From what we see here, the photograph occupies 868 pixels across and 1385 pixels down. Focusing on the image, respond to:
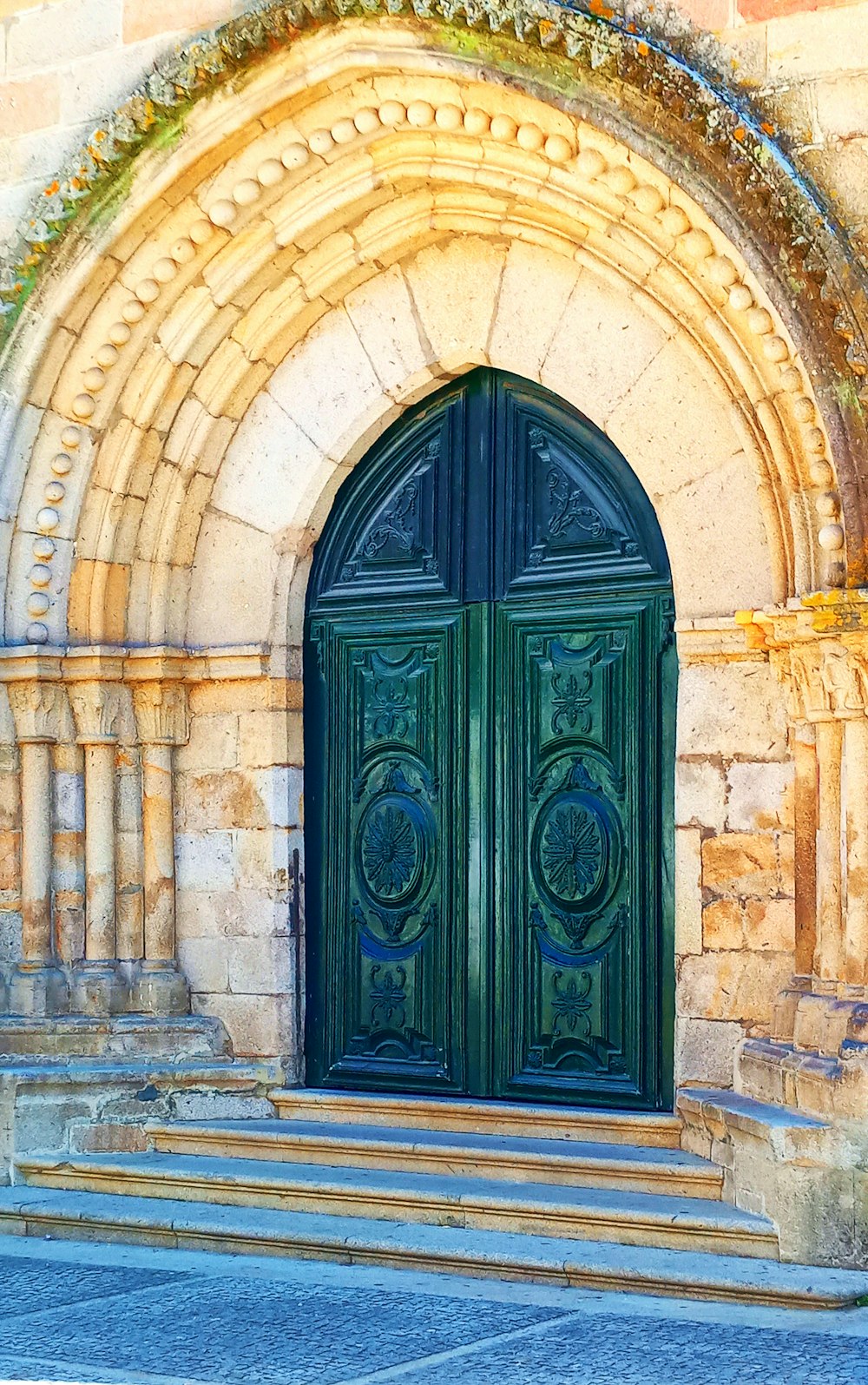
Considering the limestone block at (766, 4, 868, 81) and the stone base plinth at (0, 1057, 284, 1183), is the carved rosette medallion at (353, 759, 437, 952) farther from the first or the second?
the limestone block at (766, 4, 868, 81)

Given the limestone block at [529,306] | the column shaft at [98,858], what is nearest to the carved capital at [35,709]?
the column shaft at [98,858]

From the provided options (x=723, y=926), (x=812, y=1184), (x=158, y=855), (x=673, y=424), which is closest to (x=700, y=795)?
(x=723, y=926)

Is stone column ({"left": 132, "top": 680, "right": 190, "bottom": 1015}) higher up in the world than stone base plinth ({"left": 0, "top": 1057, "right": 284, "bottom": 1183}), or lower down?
higher up

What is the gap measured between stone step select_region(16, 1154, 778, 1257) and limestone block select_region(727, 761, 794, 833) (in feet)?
3.90

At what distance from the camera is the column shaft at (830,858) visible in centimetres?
575

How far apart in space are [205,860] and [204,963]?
39 centimetres

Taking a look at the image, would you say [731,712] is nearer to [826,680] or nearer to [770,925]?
[826,680]

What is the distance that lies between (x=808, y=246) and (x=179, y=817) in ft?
10.7

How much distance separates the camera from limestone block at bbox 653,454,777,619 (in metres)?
6.26

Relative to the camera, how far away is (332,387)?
23.7 feet

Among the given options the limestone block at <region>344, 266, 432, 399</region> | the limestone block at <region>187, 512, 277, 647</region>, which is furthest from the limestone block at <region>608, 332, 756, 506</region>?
the limestone block at <region>187, 512, 277, 647</region>

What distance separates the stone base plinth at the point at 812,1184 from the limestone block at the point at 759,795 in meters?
0.94

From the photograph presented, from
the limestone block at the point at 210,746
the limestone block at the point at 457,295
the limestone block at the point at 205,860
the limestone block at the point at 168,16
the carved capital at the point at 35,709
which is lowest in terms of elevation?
the limestone block at the point at 205,860

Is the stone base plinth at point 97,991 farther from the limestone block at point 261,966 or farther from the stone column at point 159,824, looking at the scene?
the limestone block at point 261,966
